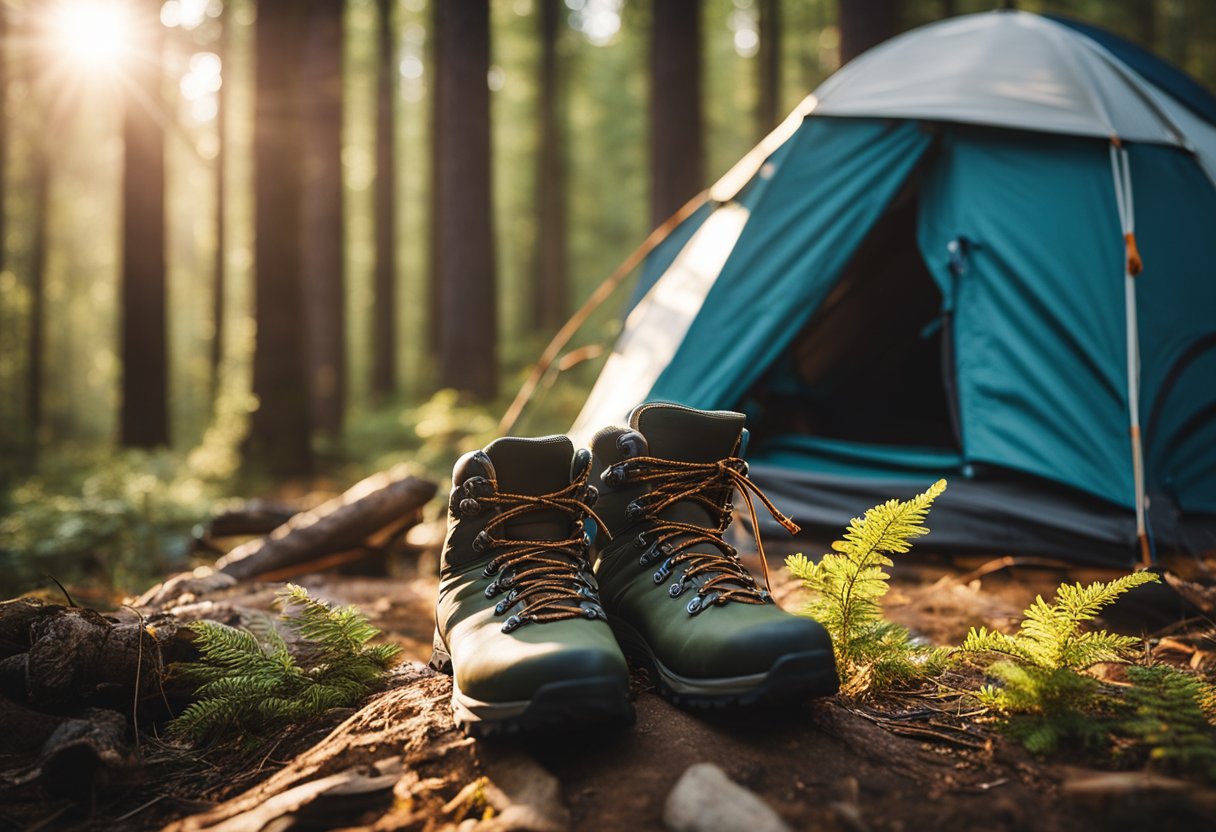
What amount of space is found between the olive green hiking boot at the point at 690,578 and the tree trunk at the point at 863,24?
18.9ft

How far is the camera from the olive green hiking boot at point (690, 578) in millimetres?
1687

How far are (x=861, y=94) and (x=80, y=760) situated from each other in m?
4.25

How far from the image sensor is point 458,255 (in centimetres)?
1005

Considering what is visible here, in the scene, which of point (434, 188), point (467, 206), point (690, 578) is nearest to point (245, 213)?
point (434, 188)

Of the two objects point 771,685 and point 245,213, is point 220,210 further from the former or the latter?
point 771,685

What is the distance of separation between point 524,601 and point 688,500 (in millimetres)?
551

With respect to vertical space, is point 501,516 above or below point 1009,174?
below

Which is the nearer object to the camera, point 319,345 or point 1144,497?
point 1144,497

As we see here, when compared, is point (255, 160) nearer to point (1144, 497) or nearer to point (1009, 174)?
point (1009, 174)

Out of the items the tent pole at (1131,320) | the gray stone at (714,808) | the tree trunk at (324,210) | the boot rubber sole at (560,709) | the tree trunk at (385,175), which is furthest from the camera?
the tree trunk at (385,175)

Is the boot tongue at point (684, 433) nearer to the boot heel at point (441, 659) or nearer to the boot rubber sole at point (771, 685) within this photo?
the boot rubber sole at point (771, 685)

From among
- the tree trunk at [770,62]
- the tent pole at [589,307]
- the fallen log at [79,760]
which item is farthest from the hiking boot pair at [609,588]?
the tree trunk at [770,62]

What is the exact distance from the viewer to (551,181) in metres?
17.3

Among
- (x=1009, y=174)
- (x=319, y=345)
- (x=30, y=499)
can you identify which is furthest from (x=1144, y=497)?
(x=319, y=345)
